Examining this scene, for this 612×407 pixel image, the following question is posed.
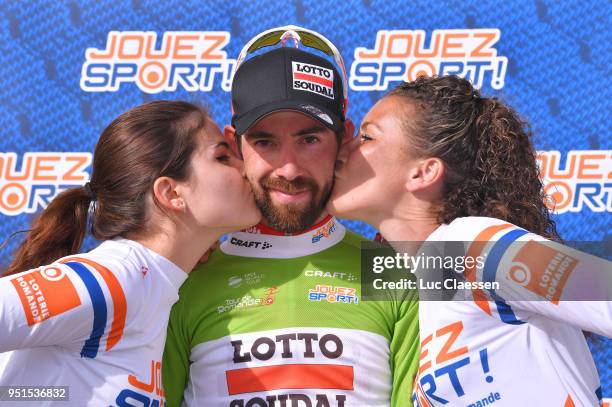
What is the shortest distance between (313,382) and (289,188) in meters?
0.43

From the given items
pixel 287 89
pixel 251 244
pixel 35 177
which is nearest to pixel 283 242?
pixel 251 244

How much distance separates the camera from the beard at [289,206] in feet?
5.13

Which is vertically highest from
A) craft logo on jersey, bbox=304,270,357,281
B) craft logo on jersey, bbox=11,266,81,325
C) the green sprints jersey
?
craft logo on jersey, bbox=11,266,81,325

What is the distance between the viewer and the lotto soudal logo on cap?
5.17 ft

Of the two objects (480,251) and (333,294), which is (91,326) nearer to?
(333,294)

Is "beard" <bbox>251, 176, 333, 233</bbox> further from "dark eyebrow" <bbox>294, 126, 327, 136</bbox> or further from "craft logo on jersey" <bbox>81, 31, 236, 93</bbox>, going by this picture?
A: "craft logo on jersey" <bbox>81, 31, 236, 93</bbox>

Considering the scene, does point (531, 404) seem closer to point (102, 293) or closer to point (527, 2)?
point (102, 293)

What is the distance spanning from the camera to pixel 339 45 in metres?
2.28

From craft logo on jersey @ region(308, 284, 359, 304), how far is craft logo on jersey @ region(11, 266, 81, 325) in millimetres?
540

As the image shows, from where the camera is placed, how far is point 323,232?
166 centimetres

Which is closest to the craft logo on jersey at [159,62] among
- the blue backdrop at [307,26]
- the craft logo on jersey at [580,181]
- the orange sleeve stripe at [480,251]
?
the blue backdrop at [307,26]

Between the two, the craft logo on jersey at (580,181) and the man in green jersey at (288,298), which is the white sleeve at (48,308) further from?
the craft logo on jersey at (580,181)

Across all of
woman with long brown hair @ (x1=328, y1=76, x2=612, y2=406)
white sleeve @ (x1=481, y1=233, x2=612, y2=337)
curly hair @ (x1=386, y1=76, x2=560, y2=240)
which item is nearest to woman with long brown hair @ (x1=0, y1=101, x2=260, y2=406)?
woman with long brown hair @ (x1=328, y1=76, x2=612, y2=406)

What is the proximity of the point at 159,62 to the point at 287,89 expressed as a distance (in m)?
0.89
